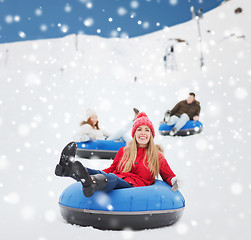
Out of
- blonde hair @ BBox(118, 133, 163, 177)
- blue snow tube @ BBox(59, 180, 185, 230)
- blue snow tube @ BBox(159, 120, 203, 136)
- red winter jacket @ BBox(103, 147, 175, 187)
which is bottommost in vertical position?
blue snow tube @ BBox(59, 180, 185, 230)

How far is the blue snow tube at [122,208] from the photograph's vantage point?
2.23 m

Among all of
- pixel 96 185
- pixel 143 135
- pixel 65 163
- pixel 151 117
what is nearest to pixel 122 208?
pixel 96 185

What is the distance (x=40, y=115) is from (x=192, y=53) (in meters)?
12.4

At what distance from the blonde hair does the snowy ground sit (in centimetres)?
54

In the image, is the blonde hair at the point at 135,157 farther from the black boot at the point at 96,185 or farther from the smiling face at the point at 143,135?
the black boot at the point at 96,185

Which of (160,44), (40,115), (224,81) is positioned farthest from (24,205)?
(160,44)

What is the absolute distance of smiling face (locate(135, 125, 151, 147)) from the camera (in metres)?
2.85

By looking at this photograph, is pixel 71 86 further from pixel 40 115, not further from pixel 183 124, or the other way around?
pixel 183 124

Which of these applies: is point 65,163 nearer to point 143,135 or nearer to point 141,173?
point 141,173

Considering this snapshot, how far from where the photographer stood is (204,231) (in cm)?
241

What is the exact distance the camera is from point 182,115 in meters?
6.89

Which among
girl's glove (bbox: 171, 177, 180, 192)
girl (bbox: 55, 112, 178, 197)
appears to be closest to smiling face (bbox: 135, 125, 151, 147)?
girl (bbox: 55, 112, 178, 197)

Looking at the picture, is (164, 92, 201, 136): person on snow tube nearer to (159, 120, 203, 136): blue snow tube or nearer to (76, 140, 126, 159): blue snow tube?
(159, 120, 203, 136): blue snow tube

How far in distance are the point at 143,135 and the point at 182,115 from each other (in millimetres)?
4185
